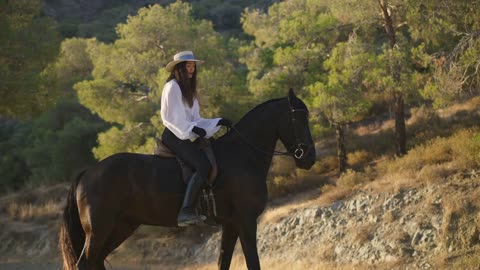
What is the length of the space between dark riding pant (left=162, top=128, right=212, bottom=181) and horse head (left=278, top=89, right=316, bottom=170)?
45.9 inches

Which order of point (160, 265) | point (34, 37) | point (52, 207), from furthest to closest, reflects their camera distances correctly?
point (52, 207) < point (160, 265) < point (34, 37)

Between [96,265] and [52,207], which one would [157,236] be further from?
[96,265]

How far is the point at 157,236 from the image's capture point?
23297 mm

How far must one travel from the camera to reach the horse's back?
7.39 m

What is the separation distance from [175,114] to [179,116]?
0.06m

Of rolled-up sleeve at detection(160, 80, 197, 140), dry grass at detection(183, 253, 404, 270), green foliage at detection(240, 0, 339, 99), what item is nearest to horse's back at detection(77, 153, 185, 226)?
rolled-up sleeve at detection(160, 80, 197, 140)

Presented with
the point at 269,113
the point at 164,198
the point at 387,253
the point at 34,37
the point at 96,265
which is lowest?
the point at 387,253

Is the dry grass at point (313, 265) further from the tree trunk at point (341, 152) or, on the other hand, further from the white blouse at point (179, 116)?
Result: the tree trunk at point (341, 152)

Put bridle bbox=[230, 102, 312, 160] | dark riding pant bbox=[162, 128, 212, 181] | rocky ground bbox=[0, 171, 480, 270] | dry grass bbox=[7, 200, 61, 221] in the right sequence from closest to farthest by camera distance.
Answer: dark riding pant bbox=[162, 128, 212, 181], bridle bbox=[230, 102, 312, 160], rocky ground bbox=[0, 171, 480, 270], dry grass bbox=[7, 200, 61, 221]

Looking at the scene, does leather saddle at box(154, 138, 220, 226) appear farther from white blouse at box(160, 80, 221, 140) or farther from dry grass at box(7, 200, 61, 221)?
dry grass at box(7, 200, 61, 221)

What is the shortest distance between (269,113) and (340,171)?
1661cm

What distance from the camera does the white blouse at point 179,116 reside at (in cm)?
742

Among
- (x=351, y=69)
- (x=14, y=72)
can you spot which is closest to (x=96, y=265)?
(x=14, y=72)

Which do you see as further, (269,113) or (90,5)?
(90,5)
